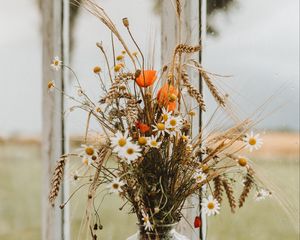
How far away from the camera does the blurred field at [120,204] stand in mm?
1789

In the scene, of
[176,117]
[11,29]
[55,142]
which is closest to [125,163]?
[176,117]

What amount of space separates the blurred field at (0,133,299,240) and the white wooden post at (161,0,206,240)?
8cm

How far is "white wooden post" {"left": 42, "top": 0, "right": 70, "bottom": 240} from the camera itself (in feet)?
6.79

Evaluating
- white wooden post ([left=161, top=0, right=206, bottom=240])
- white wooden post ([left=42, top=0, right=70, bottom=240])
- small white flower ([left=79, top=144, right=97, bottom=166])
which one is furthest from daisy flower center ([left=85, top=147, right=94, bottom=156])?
white wooden post ([left=42, top=0, right=70, bottom=240])

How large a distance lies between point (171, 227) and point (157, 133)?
0.77 ft

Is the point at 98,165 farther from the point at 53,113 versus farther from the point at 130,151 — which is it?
the point at 53,113

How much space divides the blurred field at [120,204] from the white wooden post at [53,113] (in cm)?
5

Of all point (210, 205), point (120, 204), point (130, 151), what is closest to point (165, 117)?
point (130, 151)

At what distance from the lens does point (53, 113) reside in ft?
6.82

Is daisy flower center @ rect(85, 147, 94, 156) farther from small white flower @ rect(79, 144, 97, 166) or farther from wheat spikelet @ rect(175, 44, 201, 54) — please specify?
wheat spikelet @ rect(175, 44, 201, 54)

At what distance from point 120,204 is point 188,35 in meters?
0.63

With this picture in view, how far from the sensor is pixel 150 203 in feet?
4.69

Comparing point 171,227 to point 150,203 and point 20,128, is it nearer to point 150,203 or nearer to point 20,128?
point 150,203

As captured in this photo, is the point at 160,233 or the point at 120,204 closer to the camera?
the point at 160,233
